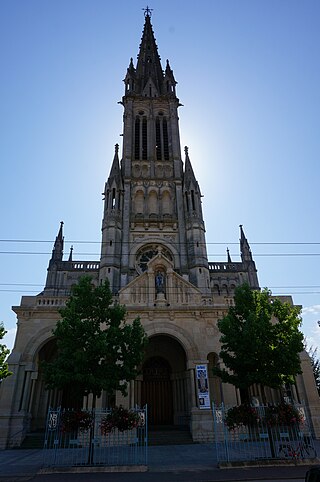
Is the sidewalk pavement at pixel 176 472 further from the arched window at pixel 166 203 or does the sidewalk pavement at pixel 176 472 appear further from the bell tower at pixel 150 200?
the arched window at pixel 166 203

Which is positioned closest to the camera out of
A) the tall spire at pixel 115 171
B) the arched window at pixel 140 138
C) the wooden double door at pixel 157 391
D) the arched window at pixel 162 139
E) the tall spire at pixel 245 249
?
the wooden double door at pixel 157 391

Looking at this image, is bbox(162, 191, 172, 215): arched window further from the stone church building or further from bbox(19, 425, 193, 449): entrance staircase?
bbox(19, 425, 193, 449): entrance staircase

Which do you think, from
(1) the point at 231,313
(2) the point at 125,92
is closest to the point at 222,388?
(1) the point at 231,313

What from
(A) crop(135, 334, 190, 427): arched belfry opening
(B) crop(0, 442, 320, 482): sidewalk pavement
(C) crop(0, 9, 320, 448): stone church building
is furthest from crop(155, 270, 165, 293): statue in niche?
(B) crop(0, 442, 320, 482): sidewalk pavement

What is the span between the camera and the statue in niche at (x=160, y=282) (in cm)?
2059

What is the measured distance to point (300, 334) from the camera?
44.1ft

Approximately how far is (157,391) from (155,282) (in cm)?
738

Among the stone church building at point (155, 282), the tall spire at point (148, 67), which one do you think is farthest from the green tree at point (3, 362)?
the tall spire at point (148, 67)

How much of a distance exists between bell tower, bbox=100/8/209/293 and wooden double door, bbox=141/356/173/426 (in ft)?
29.5

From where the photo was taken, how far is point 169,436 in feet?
54.6

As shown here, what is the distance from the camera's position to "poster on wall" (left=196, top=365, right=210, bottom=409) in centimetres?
1680

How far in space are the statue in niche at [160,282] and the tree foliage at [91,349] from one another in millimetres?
6609

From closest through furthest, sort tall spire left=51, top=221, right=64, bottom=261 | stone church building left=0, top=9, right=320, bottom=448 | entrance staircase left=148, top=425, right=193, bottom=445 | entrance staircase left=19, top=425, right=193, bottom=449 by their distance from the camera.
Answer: entrance staircase left=19, top=425, right=193, bottom=449, entrance staircase left=148, top=425, right=193, bottom=445, stone church building left=0, top=9, right=320, bottom=448, tall spire left=51, top=221, right=64, bottom=261

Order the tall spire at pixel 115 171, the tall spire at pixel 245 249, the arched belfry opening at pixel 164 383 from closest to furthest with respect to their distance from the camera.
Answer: the arched belfry opening at pixel 164 383
the tall spire at pixel 115 171
the tall spire at pixel 245 249
